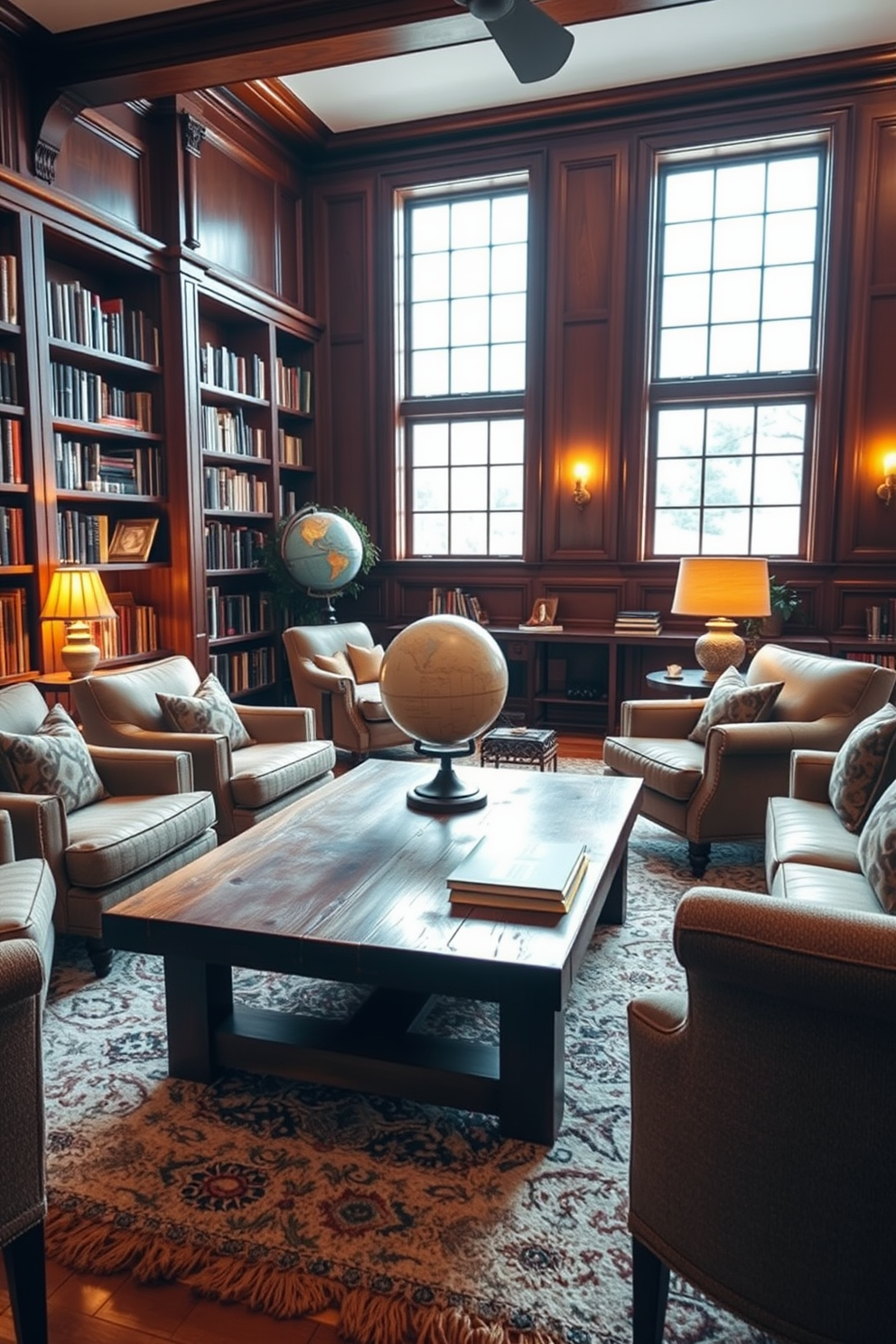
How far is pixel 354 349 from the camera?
716 cm

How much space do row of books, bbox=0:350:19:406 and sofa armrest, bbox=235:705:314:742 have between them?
1.79 metres

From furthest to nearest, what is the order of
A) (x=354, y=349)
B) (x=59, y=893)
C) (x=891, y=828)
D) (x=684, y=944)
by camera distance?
(x=354, y=349) → (x=59, y=893) → (x=891, y=828) → (x=684, y=944)

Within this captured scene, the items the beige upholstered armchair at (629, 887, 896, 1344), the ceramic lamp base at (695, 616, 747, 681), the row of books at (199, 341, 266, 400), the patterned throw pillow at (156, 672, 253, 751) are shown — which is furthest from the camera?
the row of books at (199, 341, 266, 400)

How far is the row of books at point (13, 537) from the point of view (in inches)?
167

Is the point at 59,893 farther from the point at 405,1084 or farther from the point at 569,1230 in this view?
the point at 569,1230

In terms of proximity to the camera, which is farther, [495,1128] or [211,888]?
[211,888]

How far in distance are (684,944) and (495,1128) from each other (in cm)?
111

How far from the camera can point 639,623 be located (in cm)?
636

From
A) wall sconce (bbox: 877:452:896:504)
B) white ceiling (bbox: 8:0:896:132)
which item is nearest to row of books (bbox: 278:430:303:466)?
white ceiling (bbox: 8:0:896:132)

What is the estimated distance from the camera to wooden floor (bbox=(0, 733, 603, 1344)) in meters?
1.55

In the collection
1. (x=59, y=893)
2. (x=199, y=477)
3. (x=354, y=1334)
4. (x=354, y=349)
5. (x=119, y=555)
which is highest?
(x=354, y=349)

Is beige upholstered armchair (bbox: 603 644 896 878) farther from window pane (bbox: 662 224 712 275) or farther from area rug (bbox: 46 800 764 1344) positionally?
window pane (bbox: 662 224 712 275)

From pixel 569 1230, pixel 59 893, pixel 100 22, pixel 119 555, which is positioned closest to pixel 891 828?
pixel 569 1230

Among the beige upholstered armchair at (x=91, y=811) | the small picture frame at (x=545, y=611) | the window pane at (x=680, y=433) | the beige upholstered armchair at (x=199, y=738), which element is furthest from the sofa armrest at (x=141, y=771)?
the window pane at (x=680, y=433)
